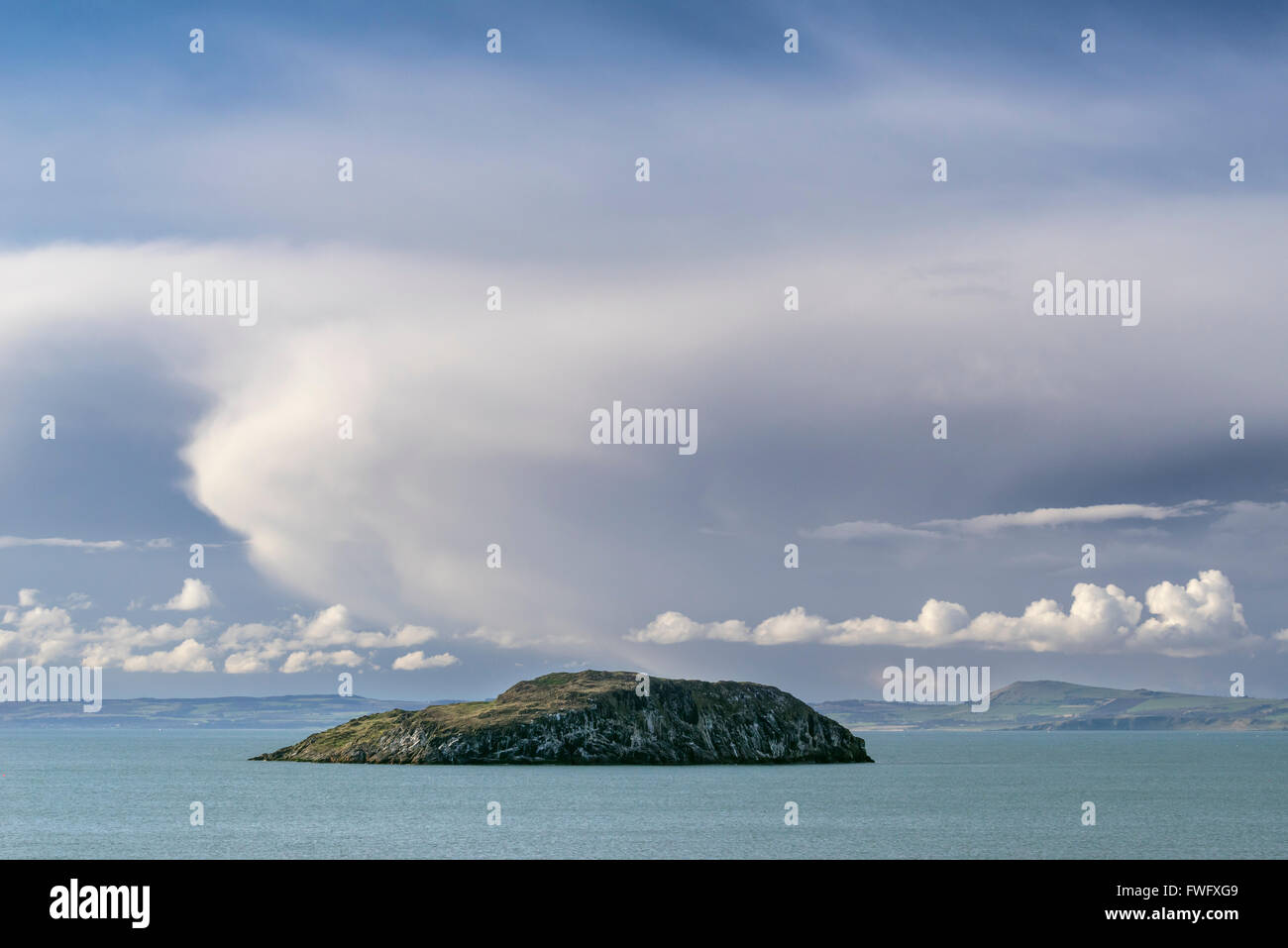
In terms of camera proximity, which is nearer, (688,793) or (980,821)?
(980,821)

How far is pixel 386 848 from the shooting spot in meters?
110
